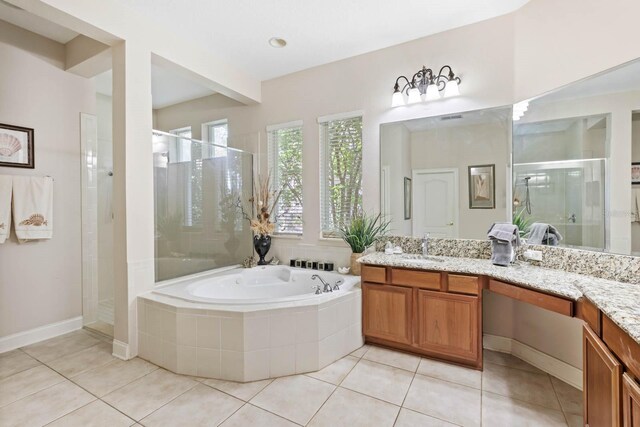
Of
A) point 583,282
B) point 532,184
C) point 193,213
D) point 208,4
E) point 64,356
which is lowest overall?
point 64,356

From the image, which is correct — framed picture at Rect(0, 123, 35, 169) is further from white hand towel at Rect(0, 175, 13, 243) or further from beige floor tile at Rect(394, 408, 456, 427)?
beige floor tile at Rect(394, 408, 456, 427)

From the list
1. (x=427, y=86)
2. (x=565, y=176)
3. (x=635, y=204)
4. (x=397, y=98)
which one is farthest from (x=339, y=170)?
(x=635, y=204)

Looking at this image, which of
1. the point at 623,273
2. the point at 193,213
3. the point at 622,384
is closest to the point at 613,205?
the point at 623,273

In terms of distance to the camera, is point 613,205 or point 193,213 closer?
point 613,205

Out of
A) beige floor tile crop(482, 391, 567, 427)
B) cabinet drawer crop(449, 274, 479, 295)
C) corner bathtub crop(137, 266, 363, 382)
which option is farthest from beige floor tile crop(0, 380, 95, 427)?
cabinet drawer crop(449, 274, 479, 295)

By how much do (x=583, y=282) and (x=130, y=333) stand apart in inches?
127

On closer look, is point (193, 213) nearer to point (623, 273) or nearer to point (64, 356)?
point (64, 356)

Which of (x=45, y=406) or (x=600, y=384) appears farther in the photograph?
(x=45, y=406)

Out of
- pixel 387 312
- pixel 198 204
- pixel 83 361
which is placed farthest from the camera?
pixel 198 204

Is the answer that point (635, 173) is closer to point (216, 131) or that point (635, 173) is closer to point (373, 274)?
point (373, 274)

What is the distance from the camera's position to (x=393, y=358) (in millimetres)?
2426

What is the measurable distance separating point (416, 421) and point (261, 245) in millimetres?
2419

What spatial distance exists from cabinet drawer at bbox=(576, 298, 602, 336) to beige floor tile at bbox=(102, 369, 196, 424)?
Result: 2375 mm

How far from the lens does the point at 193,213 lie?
10.5 feet
